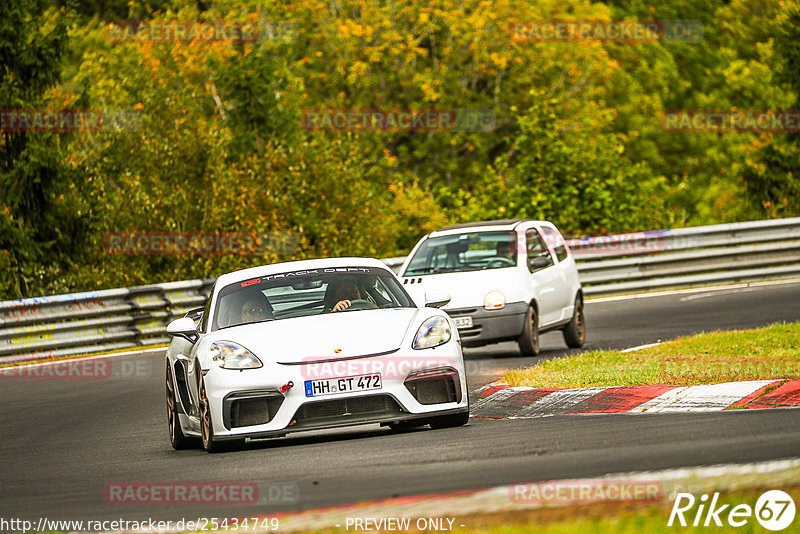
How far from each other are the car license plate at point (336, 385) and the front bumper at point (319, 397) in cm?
3

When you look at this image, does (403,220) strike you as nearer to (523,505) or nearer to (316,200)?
(316,200)

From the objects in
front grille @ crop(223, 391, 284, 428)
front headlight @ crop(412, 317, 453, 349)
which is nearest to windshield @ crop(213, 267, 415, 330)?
front headlight @ crop(412, 317, 453, 349)

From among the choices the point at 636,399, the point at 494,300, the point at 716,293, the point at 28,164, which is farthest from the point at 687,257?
the point at 636,399

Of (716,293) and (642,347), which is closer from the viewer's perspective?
(642,347)

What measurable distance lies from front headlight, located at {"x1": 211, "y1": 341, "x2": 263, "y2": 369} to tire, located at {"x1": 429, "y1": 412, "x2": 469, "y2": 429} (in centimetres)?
137

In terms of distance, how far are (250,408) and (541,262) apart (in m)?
8.87

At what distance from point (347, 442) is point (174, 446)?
1.75 m

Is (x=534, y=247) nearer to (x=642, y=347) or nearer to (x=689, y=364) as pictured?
(x=642, y=347)

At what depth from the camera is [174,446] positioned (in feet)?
35.8

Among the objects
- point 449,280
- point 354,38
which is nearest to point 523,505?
point 449,280

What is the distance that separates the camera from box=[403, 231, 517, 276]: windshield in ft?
58.3

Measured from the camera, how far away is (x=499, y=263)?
17703mm

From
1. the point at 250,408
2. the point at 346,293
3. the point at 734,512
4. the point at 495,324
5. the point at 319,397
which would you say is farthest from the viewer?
the point at 495,324

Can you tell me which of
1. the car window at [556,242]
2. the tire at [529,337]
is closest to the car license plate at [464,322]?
the tire at [529,337]
